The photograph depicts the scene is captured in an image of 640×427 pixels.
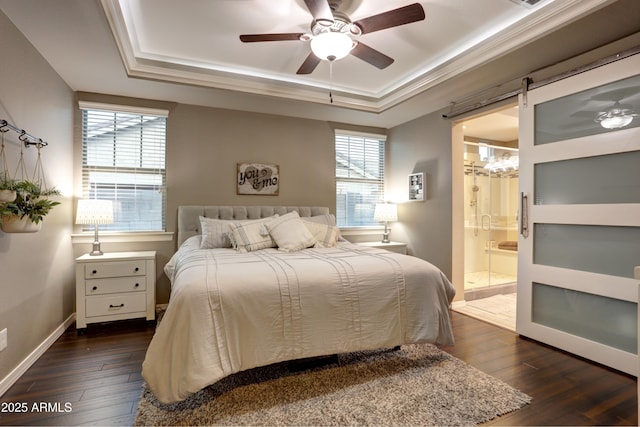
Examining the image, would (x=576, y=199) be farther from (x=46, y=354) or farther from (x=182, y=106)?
(x=46, y=354)

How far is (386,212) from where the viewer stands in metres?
4.47

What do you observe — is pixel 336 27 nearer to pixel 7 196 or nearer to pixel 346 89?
pixel 346 89

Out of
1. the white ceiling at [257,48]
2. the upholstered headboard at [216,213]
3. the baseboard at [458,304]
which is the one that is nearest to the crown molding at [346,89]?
the white ceiling at [257,48]

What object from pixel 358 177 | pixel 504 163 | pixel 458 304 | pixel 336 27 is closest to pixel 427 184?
pixel 358 177

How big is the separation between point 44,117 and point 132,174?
1.04 meters

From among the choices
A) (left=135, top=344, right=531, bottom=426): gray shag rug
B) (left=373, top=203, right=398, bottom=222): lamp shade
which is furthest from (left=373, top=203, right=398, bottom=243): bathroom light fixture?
(left=135, top=344, right=531, bottom=426): gray shag rug

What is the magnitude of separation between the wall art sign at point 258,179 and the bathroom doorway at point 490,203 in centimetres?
316

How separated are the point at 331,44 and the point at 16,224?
2321mm

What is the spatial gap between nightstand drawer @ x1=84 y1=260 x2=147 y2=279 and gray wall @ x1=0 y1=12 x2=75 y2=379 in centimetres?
27

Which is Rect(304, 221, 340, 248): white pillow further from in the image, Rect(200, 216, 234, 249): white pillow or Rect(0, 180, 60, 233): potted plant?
Rect(0, 180, 60, 233): potted plant

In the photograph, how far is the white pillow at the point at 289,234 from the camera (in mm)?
2949

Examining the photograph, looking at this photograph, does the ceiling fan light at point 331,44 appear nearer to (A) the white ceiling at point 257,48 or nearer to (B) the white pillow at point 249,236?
(A) the white ceiling at point 257,48

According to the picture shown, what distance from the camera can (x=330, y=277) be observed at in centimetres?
201

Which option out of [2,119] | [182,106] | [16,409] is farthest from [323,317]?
[182,106]
